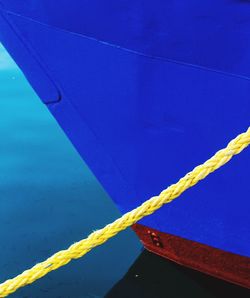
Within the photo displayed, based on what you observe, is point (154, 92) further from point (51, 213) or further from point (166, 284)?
point (51, 213)

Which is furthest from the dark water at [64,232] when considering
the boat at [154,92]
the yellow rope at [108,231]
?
the yellow rope at [108,231]

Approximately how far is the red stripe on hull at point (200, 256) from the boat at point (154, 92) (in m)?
0.01

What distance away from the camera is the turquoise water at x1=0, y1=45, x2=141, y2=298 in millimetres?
2818

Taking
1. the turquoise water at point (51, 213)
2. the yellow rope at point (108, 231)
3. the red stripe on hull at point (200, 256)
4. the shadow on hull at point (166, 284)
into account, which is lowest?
the shadow on hull at point (166, 284)

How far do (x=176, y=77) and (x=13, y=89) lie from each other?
15.7ft

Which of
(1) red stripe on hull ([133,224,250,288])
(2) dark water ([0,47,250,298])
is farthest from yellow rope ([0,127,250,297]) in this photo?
(2) dark water ([0,47,250,298])

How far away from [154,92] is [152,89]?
0.05 feet

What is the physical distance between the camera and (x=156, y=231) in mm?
2410

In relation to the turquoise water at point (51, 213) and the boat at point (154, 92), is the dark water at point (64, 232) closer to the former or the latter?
the turquoise water at point (51, 213)

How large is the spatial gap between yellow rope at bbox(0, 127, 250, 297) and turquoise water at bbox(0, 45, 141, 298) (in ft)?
5.05

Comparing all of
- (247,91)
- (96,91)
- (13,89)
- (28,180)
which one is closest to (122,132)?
(96,91)

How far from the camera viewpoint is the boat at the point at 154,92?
1.66m

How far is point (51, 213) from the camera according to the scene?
342 cm

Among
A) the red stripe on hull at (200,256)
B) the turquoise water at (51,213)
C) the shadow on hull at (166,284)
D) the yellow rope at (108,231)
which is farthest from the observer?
the turquoise water at (51,213)
